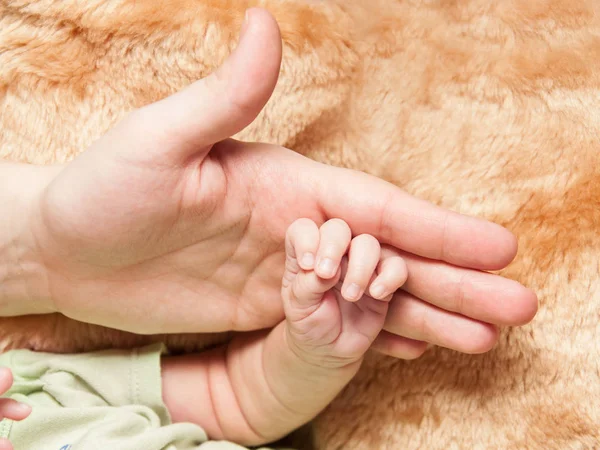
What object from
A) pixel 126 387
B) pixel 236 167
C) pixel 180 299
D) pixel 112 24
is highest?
pixel 112 24

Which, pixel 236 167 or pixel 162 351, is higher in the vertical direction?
pixel 236 167

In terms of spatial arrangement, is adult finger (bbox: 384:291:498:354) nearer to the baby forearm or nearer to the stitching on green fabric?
the baby forearm

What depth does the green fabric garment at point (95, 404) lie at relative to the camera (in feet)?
2.39

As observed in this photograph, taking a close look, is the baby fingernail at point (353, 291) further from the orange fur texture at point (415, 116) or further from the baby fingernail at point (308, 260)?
the orange fur texture at point (415, 116)

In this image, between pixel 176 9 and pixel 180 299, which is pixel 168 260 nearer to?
pixel 180 299

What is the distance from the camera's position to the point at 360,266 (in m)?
0.62

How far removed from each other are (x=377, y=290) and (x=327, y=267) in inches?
2.0

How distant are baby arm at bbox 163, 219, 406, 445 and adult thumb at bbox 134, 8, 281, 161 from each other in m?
0.12

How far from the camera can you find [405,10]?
834 millimetres

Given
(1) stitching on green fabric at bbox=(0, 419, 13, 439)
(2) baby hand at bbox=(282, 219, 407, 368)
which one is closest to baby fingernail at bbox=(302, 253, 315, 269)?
(2) baby hand at bbox=(282, 219, 407, 368)

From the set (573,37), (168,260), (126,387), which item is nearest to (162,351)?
(126,387)

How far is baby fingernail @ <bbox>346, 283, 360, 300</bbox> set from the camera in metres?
0.61

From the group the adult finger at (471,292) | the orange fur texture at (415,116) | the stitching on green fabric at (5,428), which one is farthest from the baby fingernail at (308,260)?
the stitching on green fabric at (5,428)

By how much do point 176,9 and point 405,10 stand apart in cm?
28
